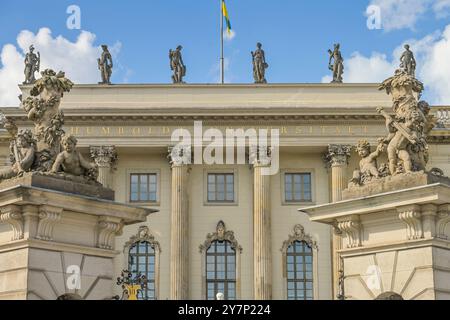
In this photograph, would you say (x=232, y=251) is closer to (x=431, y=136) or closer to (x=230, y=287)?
(x=230, y=287)

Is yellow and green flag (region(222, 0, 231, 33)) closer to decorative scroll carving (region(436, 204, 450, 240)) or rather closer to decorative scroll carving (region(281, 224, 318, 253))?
decorative scroll carving (region(281, 224, 318, 253))

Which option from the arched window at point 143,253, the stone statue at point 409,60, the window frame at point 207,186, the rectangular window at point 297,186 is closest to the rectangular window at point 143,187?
the arched window at point 143,253

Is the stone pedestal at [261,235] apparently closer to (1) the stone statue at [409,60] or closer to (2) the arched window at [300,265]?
(2) the arched window at [300,265]

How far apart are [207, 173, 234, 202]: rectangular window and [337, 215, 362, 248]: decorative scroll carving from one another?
39169 millimetres

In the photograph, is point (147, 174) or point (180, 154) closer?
point (180, 154)

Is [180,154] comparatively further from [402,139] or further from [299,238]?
[402,139]

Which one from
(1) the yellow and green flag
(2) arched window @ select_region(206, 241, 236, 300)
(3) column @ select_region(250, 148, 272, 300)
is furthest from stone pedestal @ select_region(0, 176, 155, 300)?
(1) the yellow and green flag

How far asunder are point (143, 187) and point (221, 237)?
219 inches

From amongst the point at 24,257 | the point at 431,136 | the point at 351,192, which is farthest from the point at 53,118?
the point at 431,136

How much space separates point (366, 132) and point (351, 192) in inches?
1512

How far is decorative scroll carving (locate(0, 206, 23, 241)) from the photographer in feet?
42.6

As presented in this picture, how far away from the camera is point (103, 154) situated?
52219 millimetres

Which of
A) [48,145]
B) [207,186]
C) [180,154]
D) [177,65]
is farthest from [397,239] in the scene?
[177,65]

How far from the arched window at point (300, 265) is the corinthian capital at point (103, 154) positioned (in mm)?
11225
